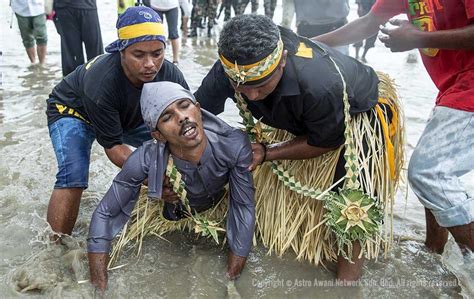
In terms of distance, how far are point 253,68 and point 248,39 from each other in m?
0.12

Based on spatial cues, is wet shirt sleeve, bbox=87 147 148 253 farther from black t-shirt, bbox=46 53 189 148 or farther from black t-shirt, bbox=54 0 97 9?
black t-shirt, bbox=54 0 97 9

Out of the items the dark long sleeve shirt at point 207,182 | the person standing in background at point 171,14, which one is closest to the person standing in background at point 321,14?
the person standing in background at point 171,14

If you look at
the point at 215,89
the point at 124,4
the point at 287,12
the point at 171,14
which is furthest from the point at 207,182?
the point at 287,12

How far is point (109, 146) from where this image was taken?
9.03ft

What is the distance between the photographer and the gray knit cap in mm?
2293

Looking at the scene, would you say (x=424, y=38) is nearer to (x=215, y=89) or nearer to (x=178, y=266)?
(x=215, y=89)

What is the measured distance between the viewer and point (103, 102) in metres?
2.62

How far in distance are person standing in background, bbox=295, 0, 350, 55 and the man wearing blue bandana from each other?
2.80 metres

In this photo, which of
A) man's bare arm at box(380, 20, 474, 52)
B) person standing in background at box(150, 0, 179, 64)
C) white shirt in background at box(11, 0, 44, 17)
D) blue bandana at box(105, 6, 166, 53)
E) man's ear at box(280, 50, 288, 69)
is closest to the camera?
man's bare arm at box(380, 20, 474, 52)

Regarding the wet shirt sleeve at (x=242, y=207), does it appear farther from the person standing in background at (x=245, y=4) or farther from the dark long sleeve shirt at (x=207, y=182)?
the person standing in background at (x=245, y=4)

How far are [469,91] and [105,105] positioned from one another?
1812 millimetres

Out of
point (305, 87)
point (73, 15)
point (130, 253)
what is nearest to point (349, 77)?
point (305, 87)

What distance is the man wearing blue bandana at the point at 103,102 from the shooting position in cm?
262

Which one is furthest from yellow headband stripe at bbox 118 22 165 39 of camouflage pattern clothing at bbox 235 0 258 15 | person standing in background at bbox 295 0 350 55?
camouflage pattern clothing at bbox 235 0 258 15
